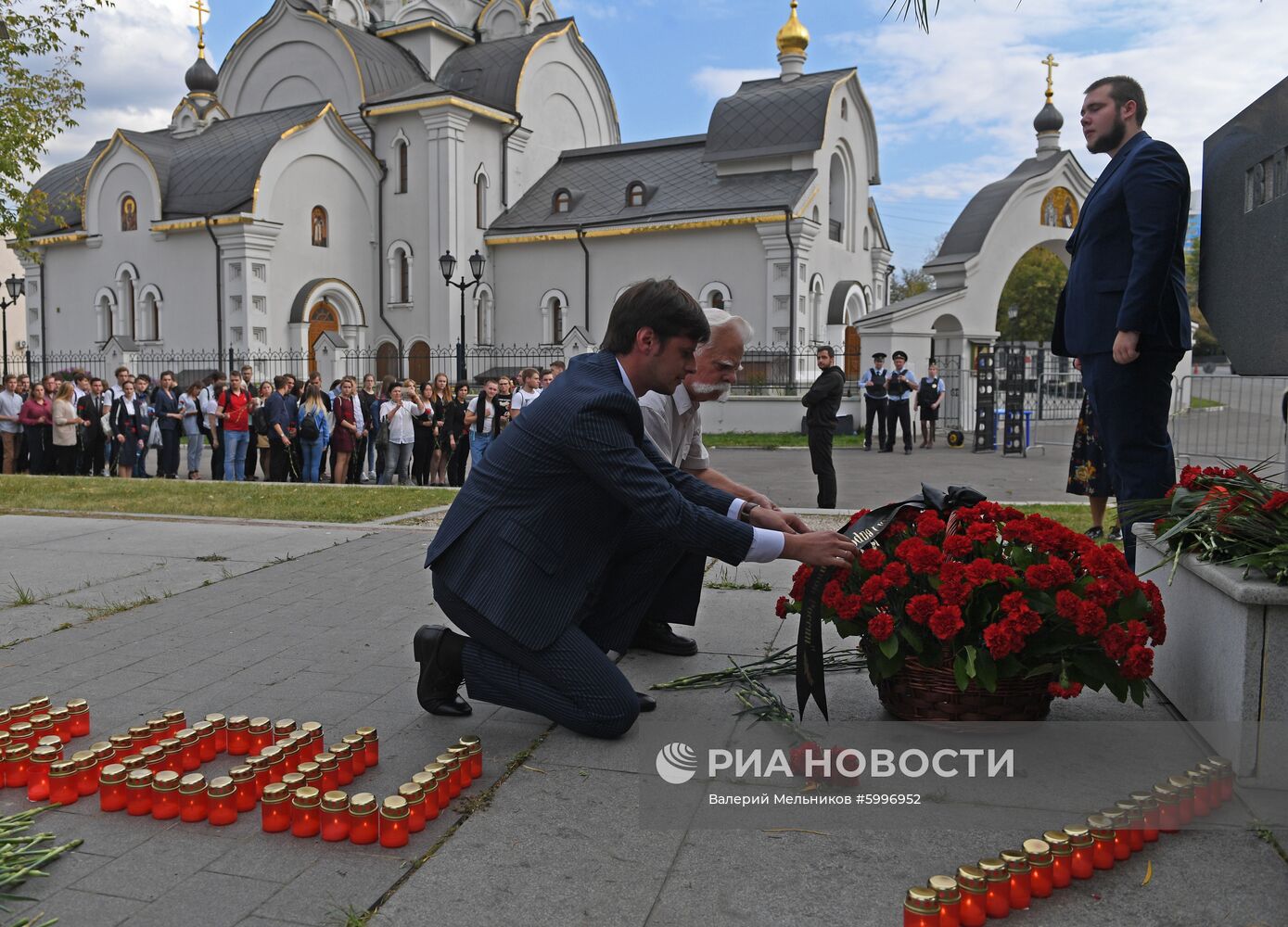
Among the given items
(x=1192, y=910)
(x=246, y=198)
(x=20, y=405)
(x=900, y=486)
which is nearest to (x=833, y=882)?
(x=1192, y=910)

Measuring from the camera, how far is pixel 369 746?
356 cm

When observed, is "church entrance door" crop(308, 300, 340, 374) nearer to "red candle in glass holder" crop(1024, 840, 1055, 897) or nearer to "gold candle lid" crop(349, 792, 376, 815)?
"gold candle lid" crop(349, 792, 376, 815)

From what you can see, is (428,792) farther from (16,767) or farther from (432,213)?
(432,213)

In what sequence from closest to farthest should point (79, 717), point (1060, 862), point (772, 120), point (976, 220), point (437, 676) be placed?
point (1060, 862) < point (79, 717) < point (437, 676) < point (976, 220) < point (772, 120)

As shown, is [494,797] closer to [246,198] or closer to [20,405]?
[20,405]

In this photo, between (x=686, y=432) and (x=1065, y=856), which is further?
(x=686, y=432)

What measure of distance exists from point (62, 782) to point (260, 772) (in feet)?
1.97

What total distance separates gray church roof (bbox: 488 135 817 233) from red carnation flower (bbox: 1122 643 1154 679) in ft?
96.5

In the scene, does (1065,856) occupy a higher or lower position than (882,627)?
lower

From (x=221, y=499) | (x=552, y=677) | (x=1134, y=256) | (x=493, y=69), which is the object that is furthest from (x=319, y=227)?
(x=552, y=677)

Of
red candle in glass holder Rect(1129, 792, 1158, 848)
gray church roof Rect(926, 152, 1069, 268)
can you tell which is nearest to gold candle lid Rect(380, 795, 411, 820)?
red candle in glass holder Rect(1129, 792, 1158, 848)

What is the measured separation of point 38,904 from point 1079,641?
3.07 metres

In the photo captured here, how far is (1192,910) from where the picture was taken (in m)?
2.59

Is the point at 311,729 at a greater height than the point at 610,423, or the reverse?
the point at 610,423
